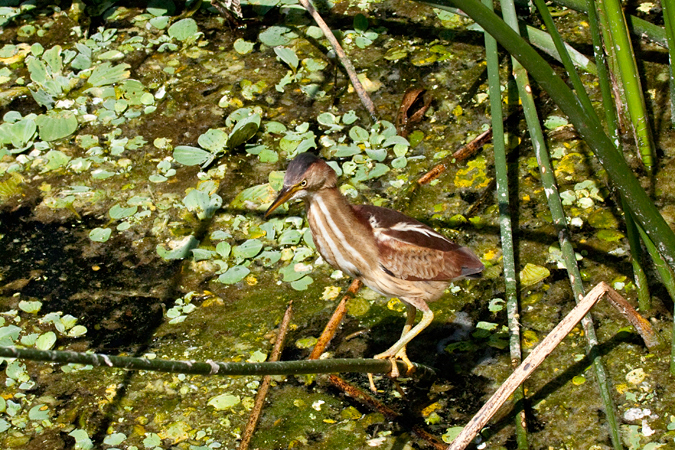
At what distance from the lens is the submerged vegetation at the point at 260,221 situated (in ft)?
10.0

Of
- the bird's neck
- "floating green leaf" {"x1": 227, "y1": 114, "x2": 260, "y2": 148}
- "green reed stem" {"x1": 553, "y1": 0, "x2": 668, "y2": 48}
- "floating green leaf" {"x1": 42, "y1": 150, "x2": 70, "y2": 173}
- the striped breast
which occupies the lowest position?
"floating green leaf" {"x1": 42, "y1": 150, "x2": 70, "y2": 173}

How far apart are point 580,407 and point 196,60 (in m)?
3.33

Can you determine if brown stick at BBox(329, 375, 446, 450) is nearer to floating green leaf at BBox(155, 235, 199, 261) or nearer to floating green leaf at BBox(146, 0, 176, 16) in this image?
floating green leaf at BBox(155, 235, 199, 261)

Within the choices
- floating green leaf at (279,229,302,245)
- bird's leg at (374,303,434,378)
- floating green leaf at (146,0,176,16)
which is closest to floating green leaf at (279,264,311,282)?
floating green leaf at (279,229,302,245)

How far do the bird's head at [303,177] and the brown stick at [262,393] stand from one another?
1.76 feet

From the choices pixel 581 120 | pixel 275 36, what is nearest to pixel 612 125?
pixel 581 120

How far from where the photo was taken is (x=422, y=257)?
127 inches

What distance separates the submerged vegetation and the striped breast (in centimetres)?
39

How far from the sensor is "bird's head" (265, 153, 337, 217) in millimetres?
3119

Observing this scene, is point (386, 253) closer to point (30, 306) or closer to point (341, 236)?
point (341, 236)

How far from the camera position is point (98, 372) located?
10.9 feet

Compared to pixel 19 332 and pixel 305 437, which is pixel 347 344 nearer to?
pixel 305 437

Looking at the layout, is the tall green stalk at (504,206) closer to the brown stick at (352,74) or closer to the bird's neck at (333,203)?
the bird's neck at (333,203)

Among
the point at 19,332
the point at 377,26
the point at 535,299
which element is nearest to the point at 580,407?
the point at 535,299
